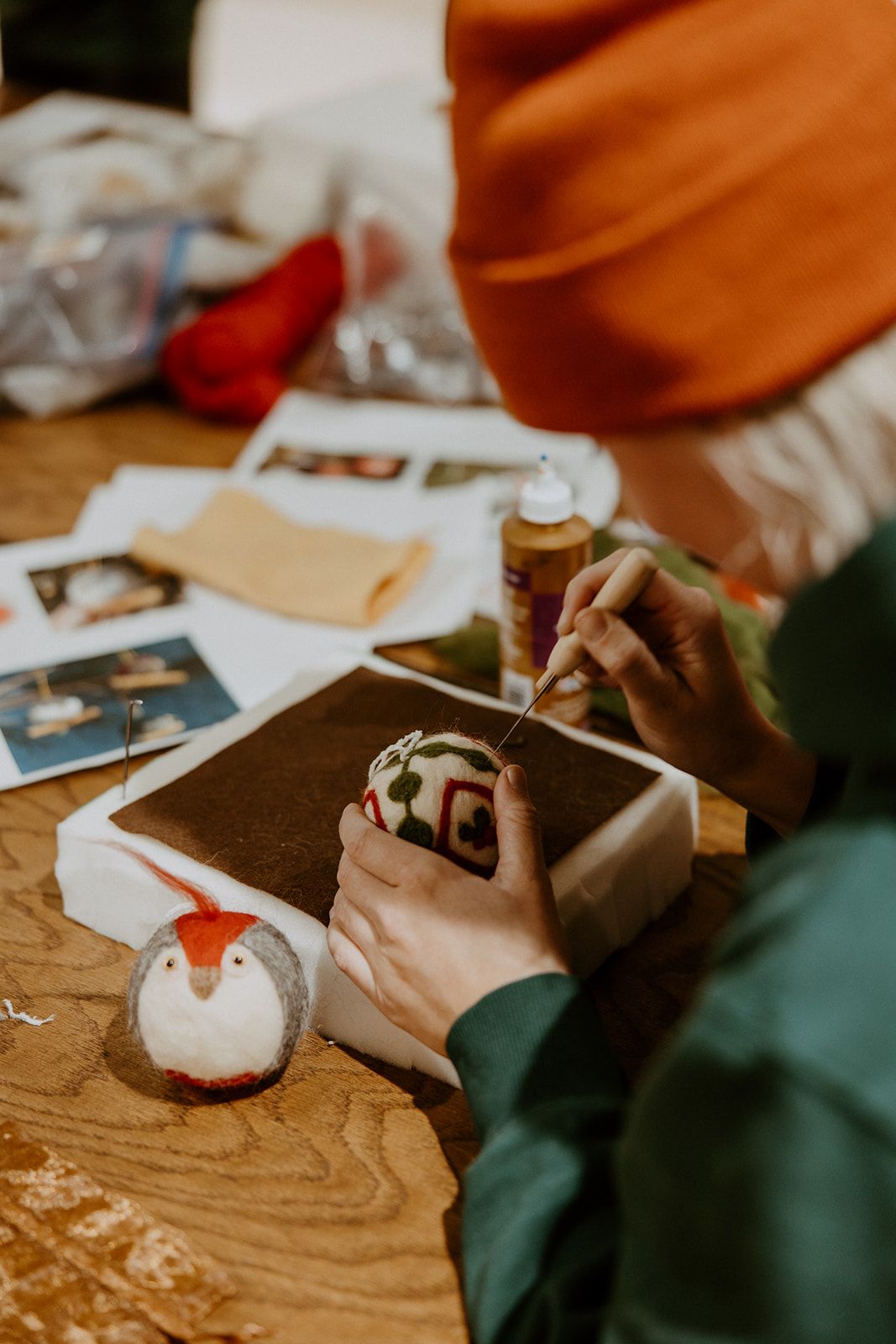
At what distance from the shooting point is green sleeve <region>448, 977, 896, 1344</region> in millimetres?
397

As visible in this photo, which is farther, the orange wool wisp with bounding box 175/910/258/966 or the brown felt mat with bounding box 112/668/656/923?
the brown felt mat with bounding box 112/668/656/923

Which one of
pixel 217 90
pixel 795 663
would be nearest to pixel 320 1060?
pixel 795 663

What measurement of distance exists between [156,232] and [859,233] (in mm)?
1406

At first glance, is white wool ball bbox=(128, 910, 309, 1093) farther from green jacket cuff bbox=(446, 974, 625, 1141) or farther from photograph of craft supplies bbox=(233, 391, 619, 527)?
photograph of craft supplies bbox=(233, 391, 619, 527)

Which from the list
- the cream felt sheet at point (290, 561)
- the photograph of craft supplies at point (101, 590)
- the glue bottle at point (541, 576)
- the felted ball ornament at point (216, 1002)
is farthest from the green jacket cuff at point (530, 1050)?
the photograph of craft supplies at point (101, 590)

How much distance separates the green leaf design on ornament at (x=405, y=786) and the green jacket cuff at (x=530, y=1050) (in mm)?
150

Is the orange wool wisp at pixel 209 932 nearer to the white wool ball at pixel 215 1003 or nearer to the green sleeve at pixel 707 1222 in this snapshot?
the white wool ball at pixel 215 1003

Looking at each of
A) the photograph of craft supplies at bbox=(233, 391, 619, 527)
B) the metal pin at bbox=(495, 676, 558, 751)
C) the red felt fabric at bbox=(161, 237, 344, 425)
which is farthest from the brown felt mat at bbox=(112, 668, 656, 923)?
the red felt fabric at bbox=(161, 237, 344, 425)

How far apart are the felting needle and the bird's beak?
0.31 m

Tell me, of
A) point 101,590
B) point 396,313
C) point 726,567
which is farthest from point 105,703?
point 396,313

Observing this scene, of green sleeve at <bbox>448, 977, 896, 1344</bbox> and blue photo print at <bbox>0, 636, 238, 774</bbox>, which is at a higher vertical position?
green sleeve at <bbox>448, 977, 896, 1344</bbox>

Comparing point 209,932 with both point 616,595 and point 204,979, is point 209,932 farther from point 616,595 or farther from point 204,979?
point 616,595

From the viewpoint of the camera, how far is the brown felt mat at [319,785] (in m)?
0.79

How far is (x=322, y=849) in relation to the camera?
2.61 feet
